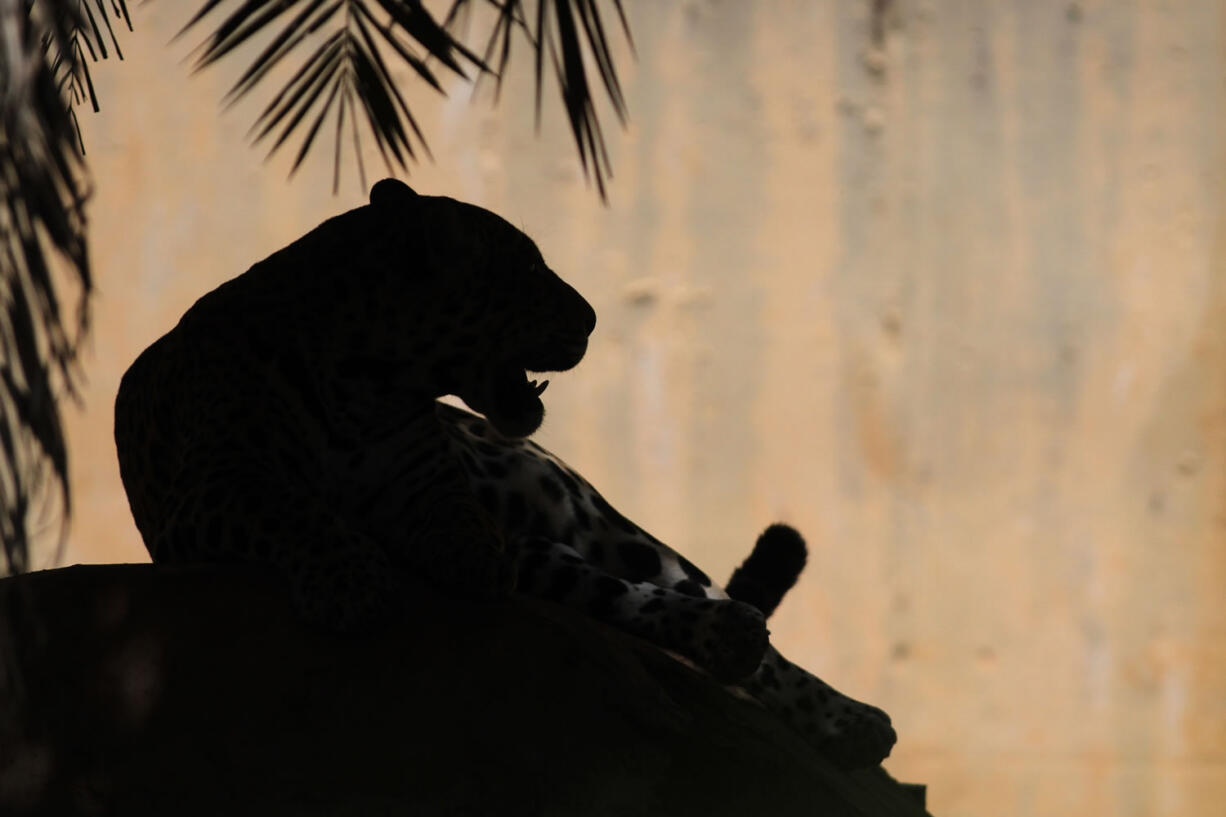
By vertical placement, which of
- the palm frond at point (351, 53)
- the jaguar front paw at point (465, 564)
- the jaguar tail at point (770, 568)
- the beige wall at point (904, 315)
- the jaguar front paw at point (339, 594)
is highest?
the beige wall at point (904, 315)

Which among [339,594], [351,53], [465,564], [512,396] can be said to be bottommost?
[339,594]

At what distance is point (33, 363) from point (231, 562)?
16.1 inches

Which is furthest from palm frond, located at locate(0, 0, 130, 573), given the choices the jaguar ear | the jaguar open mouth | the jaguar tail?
the jaguar tail

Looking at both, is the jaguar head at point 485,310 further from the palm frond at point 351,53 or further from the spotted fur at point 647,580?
the palm frond at point 351,53

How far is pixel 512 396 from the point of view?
2.41 meters

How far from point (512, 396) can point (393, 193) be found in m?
0.36

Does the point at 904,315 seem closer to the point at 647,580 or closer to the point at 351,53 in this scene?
the point at 351,53

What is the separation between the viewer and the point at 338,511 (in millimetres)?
2416

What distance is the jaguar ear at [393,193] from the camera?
7.65ft

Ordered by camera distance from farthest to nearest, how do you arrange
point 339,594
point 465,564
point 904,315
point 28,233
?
point 904,315 < point 28,233 < point 465,564 < point 339,594

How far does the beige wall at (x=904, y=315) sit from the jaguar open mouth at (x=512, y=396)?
2.98 meters

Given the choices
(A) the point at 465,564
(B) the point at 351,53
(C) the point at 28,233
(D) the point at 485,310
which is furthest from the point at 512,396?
(B) the point at 351,53

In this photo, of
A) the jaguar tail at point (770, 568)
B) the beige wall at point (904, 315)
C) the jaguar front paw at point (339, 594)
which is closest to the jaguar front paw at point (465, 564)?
the jaguar front paw at point (339, 594)

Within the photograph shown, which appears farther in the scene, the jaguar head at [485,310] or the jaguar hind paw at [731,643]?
the jaguar hind paw at [731,643]
